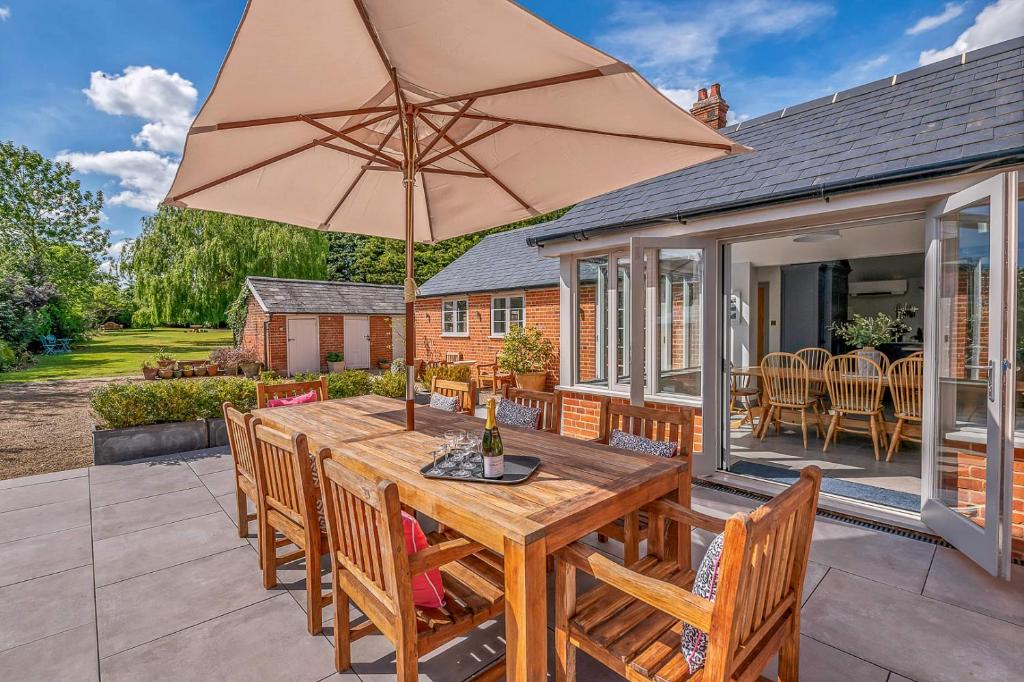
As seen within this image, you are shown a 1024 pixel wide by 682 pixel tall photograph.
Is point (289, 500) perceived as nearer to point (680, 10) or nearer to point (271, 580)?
point (271, 580)

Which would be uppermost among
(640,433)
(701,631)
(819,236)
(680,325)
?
(819,236)

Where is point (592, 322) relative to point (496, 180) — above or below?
below

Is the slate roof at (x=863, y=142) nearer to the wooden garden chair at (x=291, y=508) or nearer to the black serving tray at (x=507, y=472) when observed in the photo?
the black serving tray at (x=507, y=472)

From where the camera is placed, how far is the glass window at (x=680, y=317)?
4887 mm

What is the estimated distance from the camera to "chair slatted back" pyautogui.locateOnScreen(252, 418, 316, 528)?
2.31m

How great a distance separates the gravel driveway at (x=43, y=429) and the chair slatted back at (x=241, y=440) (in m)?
3.59

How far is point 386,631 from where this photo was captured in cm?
183

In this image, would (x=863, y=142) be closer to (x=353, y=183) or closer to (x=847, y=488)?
(x=847, y=488)

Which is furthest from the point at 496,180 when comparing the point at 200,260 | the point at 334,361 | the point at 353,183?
the point at 200,260

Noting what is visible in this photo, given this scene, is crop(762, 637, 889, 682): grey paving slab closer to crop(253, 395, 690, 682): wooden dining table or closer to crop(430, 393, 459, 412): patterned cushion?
crop(253, 395, 690, 682): wooden dining table

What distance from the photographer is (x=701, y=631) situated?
1453 millimetres

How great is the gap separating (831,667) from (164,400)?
22.4ft

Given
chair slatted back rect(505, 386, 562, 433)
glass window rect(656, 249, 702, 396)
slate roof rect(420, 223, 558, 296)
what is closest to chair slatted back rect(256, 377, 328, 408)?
chair slatted back rect(505, 386, 562, 433)

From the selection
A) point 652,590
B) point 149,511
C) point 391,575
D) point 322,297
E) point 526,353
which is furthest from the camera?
point 322,297
